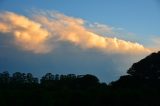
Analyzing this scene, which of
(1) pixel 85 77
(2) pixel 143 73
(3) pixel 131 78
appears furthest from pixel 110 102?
(1) pixel 85 77

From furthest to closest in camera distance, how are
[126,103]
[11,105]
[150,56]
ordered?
[150,56] < [126,103] < [11,105]

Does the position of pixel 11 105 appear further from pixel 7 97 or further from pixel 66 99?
pixel 66 99

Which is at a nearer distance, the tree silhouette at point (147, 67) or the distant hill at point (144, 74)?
the distant hill at point (144, 74)

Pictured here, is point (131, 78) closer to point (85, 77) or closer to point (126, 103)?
point (85, 77)

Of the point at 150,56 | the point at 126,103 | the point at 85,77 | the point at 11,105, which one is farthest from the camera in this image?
the point at 85,77

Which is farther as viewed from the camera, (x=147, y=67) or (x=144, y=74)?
(x=147, y=67)

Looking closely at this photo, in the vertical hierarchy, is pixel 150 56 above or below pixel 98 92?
above

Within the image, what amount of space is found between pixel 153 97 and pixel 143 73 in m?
21.5

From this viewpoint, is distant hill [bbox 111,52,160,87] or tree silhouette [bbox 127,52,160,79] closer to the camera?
distant hill [bbox 111,52,160,87]

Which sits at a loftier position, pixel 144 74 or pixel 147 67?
pixel 147 67

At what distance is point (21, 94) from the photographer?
4194cm

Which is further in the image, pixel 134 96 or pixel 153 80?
pixel 153 80

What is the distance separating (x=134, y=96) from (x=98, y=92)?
11.1 feet

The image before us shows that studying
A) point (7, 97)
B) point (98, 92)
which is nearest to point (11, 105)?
point (7, 97)
